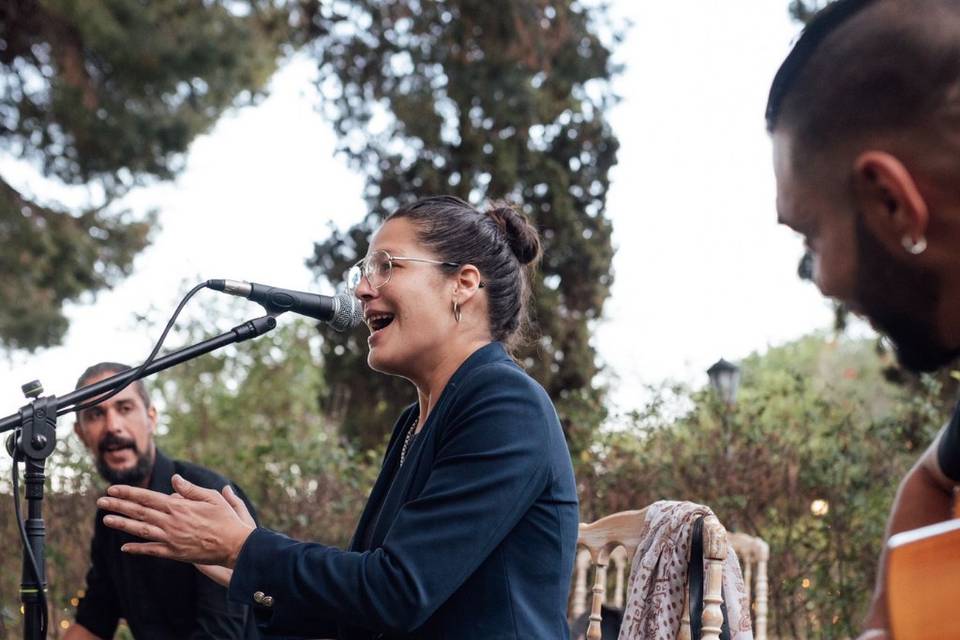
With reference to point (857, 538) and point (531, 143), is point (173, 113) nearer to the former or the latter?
point (531, 143)

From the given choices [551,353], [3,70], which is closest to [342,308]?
[551,353]

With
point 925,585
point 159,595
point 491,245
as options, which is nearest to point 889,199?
point 925,585

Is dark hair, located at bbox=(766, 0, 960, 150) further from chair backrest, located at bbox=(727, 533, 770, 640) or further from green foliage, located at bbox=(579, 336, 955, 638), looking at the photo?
green foliage, located at bbox=(579, 336, 955, 638)

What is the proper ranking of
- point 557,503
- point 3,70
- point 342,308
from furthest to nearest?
point 3,70, point 342,308, point 557,503

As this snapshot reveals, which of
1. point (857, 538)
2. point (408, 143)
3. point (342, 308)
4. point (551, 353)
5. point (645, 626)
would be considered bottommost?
point (645, 626)

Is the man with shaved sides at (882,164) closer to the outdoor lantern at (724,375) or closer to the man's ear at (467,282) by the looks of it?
the man's ear at (467,282)

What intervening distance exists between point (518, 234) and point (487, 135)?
7.86 meters

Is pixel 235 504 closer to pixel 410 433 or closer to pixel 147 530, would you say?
pixel 147 530

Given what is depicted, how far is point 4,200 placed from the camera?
10.6 meters

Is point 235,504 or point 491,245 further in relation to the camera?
point 491,245

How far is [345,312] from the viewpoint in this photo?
8.55ft

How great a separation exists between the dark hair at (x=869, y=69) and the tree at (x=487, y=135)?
30.2 feet

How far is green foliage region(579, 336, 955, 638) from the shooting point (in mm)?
5703

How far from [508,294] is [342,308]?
0.43m
